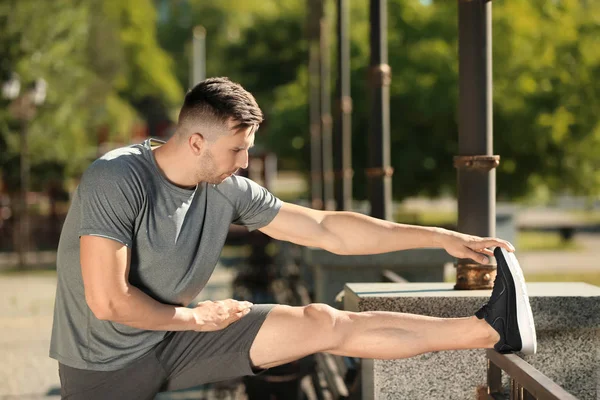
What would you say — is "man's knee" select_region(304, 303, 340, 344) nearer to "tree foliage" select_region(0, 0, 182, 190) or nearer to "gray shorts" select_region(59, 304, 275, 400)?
"gray shorts" select_region(59, 304, 275, 400)

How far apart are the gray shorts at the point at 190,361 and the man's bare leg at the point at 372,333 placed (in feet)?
0.35

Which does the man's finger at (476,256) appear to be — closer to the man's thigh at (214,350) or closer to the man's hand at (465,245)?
the man's hand at (465,245)

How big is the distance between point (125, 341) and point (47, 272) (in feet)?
59.9

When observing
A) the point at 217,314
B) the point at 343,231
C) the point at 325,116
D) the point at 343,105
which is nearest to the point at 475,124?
the point at 343,231

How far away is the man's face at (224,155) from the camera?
Answer: 3.86 metres

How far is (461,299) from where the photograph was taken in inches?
177

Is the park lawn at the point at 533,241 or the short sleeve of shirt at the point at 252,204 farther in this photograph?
the park lawn at the point at 533,241

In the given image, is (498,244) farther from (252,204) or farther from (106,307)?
(106,307)

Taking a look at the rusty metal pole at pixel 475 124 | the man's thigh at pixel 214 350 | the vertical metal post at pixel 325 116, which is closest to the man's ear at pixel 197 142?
the man's thigh at pixel 214 350

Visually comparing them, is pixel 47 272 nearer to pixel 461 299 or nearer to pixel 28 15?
pixel 28 15

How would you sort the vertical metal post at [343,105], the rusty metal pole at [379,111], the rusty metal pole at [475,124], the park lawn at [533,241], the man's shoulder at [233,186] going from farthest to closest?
the park lawn at [533,241] → the vertical metal post at [343,105] → the rusty metal pole at [379,111] → the rusty metal pole at [475,124] → the man's shoulder at [233,186]

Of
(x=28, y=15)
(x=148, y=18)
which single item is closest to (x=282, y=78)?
(x=28, y=15)

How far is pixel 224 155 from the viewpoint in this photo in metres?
3.88

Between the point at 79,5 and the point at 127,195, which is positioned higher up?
the point at 79,5
